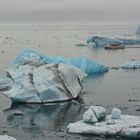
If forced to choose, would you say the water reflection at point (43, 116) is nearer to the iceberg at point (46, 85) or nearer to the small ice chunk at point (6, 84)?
the iceberg at point (46, 85)

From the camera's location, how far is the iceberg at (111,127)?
1181 centimetres

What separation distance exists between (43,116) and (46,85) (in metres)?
2.00

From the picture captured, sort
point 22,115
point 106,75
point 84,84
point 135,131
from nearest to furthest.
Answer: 1. point 135,131
2. point 22,115
3. point 84,84
4. point 106,75

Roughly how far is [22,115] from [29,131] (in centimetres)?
209

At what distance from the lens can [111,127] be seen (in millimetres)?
12156

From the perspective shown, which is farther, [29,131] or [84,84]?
[84,84]

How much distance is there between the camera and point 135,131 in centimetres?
1174

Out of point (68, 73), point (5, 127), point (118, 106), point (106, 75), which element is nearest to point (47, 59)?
point (106, 75)

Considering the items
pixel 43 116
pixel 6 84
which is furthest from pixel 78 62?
pixel 43 116

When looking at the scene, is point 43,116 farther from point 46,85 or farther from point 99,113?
point 99,113

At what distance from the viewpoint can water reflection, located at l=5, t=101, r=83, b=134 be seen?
1333 centimetres

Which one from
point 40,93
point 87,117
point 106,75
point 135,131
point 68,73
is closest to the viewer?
point 135,131

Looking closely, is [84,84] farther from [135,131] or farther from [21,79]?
[135,131]

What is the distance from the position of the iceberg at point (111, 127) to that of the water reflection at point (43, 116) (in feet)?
2.96
